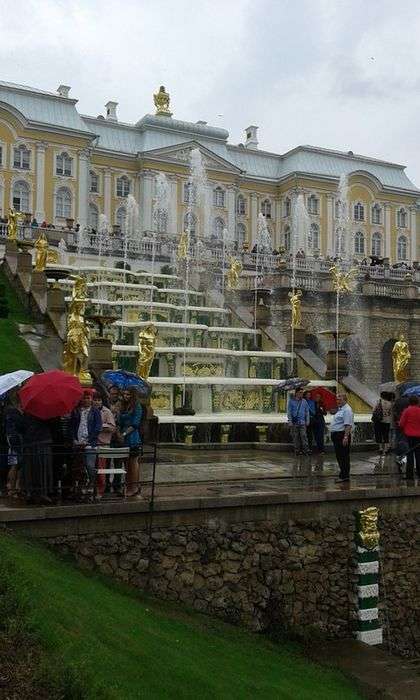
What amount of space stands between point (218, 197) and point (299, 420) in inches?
2342

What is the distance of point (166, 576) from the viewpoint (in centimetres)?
1024

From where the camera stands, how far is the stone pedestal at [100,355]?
19.5 metres

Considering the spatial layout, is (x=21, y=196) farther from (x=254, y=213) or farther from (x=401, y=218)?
(x=401, y=218)

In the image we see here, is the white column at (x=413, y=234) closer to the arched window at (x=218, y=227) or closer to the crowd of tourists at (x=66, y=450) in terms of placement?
the arched window at (x=218, y=227)

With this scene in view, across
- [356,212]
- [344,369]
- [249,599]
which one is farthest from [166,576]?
[356,212]

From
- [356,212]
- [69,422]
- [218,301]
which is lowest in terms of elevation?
[69,422]

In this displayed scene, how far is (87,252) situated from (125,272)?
6693 mm

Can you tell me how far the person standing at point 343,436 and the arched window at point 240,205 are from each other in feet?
213

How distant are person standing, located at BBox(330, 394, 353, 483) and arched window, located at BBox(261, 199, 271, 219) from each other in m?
67.1

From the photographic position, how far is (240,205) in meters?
78.0

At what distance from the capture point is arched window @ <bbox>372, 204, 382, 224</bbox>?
80.8 m

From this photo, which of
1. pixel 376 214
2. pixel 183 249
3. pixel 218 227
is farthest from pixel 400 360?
pixel 376 214

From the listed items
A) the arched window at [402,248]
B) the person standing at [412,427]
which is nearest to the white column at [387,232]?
the arched window at [402,248]

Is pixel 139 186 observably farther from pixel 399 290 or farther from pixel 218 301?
pixel 218 301
